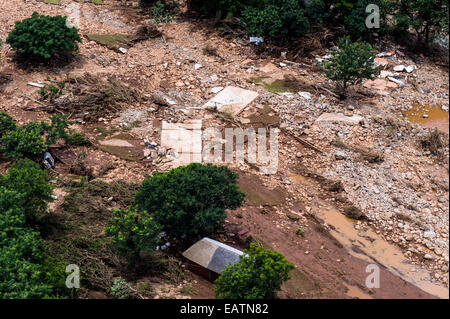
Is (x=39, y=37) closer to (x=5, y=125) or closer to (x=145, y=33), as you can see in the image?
(x=5, y=125)

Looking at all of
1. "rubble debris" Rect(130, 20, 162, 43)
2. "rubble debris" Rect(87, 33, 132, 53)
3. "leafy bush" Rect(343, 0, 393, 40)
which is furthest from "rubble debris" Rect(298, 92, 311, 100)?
"rubble debris" Rect(87, 33, 132, 53)

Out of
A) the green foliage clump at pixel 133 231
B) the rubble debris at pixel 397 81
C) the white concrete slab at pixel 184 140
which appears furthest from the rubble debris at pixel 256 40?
the green foliage clump at pixel 133 231

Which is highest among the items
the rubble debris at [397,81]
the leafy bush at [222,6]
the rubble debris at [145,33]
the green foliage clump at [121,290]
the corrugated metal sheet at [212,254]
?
the leafy bush at [222,6]

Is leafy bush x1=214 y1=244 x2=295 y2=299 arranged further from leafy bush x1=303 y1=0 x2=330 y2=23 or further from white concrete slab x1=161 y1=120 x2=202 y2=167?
leafy bush x1=303 y1=0 x2=330 y2=23

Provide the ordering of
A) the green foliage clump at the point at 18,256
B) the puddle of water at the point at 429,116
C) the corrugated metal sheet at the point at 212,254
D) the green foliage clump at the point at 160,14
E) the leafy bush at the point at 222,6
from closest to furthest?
the green foliage clump at the point at 18,256
the corrugated metal sheet at the point at 212,254
the puddle of water at the point at 429,116
the leafy bush at the point at 222,6
the green foliage clump at the point at 160,14

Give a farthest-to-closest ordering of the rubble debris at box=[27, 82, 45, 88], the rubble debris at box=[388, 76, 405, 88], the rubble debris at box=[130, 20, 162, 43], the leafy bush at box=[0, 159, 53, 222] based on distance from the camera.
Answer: the rubble debris at box=[130, 20, 162, 43] < the rubble debris at box=[388, 76, 405, 88] < the rubble debris at box=[27, 82, 45, 88] < the leafy bush at box=[0, 159, 53, 222]

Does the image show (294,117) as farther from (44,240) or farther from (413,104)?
(44,240)

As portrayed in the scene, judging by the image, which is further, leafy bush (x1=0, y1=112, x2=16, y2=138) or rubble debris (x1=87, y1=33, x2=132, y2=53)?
rubble debris (x1=87, y1=33, x2=132, y2=53)

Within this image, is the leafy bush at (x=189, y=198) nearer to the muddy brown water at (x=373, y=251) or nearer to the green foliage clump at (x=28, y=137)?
the muddy brown water at (x=373, y=251)
